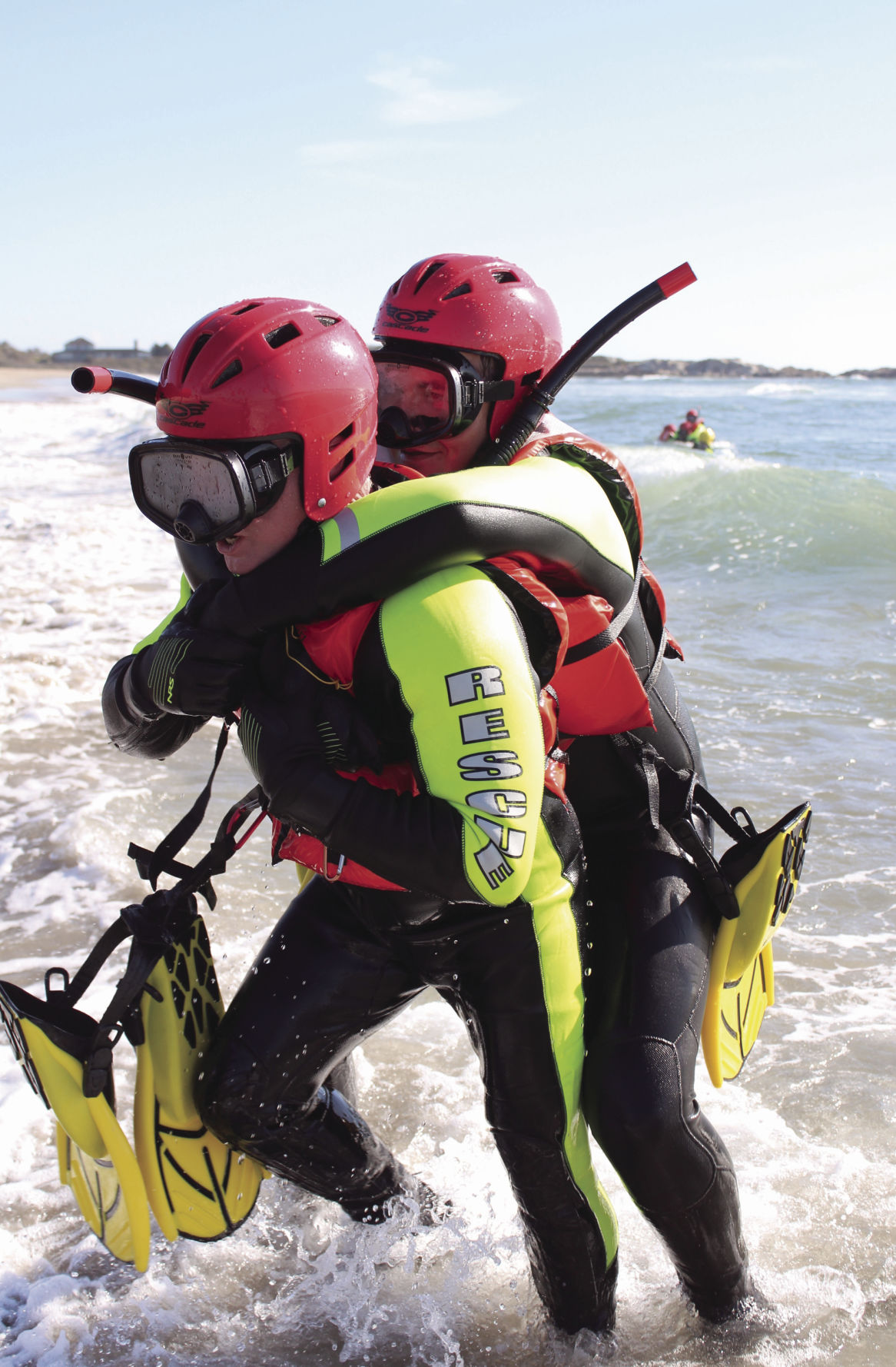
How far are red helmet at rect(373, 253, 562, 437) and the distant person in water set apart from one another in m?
23.0

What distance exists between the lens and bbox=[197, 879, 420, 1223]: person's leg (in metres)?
2.41

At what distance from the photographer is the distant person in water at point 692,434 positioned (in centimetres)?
2500

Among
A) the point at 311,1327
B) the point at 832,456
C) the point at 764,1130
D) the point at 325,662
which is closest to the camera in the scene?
the point at 325,662

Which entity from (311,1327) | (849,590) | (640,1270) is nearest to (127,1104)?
(311,1327)

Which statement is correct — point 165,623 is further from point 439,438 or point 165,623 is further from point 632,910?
point 632,910

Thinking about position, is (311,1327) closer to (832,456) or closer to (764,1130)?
(764,1130)

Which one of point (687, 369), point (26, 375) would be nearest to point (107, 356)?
point (26, 375)

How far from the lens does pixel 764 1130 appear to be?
3.50m

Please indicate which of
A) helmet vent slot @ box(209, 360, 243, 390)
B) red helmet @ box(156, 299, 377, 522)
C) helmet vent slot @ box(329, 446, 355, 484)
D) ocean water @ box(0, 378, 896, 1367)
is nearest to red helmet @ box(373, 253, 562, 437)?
red helmet @ box(156, 299, 377, 522)

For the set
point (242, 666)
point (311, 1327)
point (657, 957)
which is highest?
point (242, 666)

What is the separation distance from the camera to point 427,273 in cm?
281

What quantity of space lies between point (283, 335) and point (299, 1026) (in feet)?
4.51

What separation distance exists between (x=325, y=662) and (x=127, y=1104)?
2.11m

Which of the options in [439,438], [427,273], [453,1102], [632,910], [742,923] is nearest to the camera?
[632,910]
